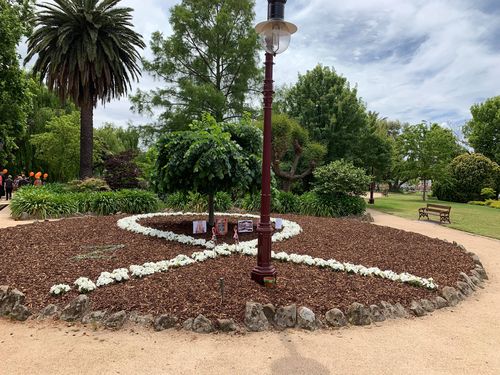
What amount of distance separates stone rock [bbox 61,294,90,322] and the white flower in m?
0.45

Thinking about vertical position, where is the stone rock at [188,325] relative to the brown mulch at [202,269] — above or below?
below

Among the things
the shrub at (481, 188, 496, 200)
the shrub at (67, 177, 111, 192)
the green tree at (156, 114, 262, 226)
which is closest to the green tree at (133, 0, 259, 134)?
the shrub at (67, 177, 111, 192)

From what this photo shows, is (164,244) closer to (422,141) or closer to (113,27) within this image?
(113,27)

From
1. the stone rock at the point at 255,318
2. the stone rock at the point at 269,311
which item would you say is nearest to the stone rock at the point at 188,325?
the stone rock at the point at 255,318

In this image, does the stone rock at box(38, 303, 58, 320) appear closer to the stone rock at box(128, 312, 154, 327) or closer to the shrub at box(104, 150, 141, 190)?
the stone rock at box(128, 312, 154, 327)

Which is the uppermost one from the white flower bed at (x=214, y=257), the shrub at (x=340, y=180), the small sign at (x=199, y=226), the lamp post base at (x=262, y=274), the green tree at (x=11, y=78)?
the green tree at (x=11, y=78)

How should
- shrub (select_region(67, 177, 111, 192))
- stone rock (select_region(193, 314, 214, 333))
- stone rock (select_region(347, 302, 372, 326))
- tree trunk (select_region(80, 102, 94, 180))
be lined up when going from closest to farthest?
1. stone rock (select_region(193, 314, 214, 333))
2. stone rock (select_region(347, 302, 372, 326))
3. shrub (select_region(67, 177, 111, 192))
4. tree trunk (select_region(80, 102, 94, 180))

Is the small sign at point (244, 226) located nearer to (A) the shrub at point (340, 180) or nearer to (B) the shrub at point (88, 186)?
(A) the shrub at point (340, 180)

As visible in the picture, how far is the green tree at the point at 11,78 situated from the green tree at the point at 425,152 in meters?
27.6

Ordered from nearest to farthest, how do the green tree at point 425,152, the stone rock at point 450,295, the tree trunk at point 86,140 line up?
the stone rock at point 450,295, the tree trunk at point 86,140, the green tree at point 425,152

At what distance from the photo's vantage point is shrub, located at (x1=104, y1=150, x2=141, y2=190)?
18078mm

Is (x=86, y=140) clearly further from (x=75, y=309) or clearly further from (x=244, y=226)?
(x=75, y=309)

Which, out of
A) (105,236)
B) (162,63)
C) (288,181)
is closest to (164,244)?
(105,236)

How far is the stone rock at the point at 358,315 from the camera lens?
4.50 m
